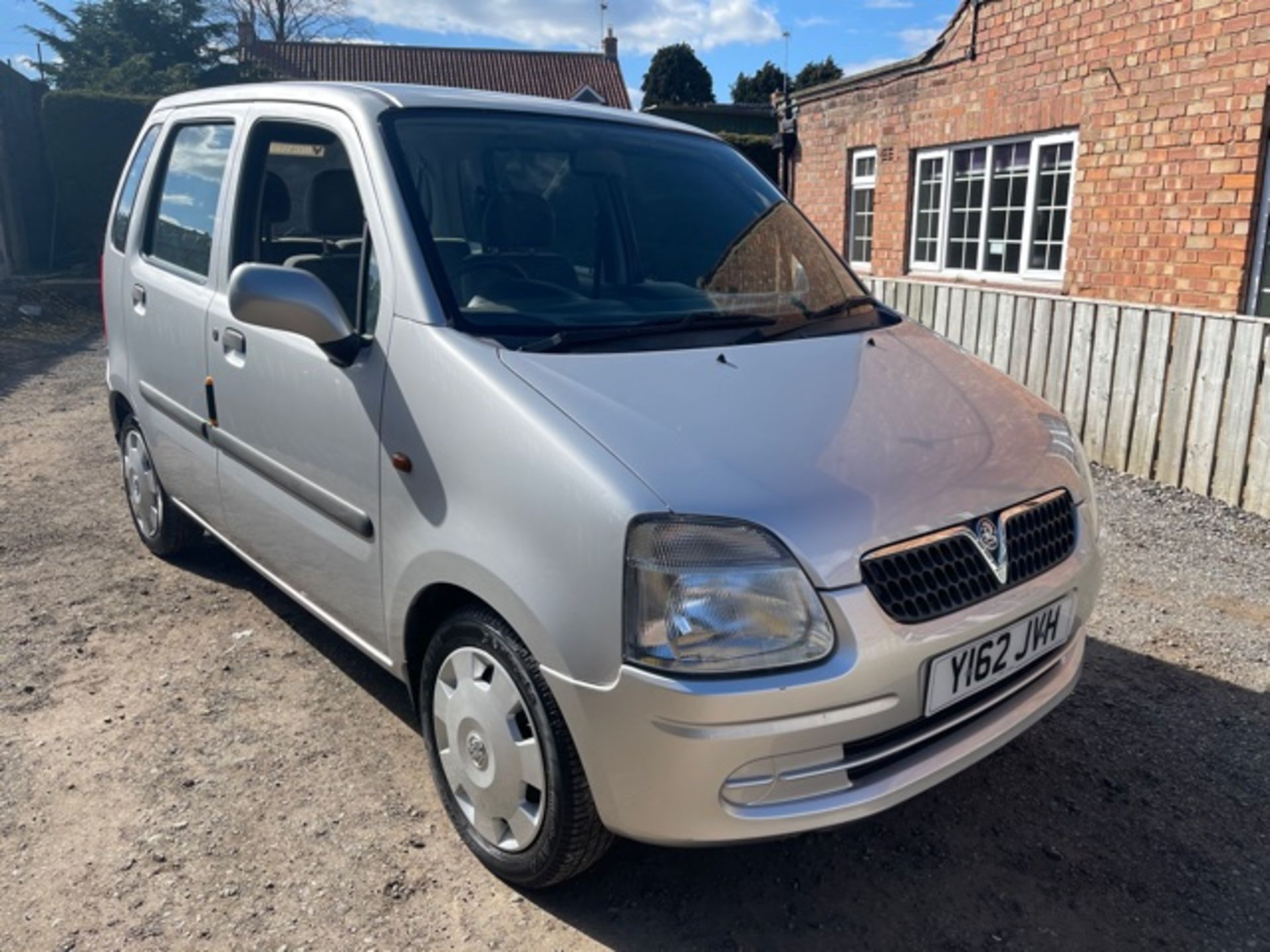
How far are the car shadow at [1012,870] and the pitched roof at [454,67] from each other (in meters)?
33.2

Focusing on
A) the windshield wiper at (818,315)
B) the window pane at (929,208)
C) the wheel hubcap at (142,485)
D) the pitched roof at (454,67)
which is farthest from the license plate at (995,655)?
Result: the pitched roof at (454,67)

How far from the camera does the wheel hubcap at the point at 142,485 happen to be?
4.55 meters

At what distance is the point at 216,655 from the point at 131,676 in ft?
1.00

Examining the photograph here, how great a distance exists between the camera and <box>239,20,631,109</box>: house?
33.7 m

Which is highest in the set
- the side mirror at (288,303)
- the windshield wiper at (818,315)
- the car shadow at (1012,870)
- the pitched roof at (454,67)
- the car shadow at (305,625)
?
the pitched roof at (454,67)

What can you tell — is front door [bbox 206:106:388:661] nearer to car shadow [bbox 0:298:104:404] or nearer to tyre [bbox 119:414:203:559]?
tyre [bbox 119:414:203:559]

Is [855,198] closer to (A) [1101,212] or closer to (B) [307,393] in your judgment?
(A) [1101,212]

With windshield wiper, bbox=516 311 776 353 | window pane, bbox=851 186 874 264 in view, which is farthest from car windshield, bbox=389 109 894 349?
window pane, bbox=851 186 874 264

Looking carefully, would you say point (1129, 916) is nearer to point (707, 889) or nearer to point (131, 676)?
point (707, 889)

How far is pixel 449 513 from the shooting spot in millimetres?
2354

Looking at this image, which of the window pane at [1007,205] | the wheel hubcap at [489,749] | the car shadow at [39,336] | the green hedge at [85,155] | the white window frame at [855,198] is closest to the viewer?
the wheel hubcap at [489,749]

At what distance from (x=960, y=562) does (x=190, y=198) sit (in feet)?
10.8

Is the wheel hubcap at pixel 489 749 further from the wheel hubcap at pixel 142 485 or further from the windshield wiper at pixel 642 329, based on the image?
the wheel hubcap at pixel 142 485

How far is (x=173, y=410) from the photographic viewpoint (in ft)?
12.9
